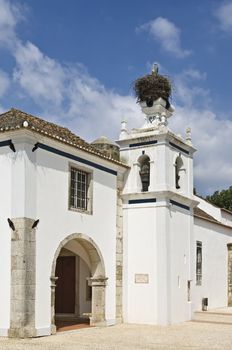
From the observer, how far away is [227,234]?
25859mm

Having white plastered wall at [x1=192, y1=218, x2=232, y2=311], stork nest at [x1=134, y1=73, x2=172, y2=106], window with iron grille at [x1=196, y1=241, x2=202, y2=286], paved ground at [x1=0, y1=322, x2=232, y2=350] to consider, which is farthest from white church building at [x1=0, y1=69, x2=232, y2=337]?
white plastered wall at [x1=192, y1=218, x2=232, y2=311]

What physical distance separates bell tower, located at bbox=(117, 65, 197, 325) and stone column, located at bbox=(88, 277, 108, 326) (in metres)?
1.13

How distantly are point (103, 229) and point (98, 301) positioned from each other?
205 centimetres

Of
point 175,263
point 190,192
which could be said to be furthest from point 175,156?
point 175,263

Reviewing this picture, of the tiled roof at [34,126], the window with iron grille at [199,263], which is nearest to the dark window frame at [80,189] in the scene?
the tiled roof at [34,126]

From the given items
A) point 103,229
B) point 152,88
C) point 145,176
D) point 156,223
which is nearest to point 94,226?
point 103,229

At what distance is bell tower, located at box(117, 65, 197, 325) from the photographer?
17.0 metres

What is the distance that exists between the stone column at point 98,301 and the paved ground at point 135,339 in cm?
48

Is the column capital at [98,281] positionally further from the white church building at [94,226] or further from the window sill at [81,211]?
the window sill at [81,211]

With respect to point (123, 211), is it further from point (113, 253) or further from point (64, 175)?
point (64, 175)

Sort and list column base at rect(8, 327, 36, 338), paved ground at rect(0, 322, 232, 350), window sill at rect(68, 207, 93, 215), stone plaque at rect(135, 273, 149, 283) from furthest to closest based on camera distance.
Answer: stone plaque at rect(135, 273, 149, 283)
window sill at rect(68, 207, 93, 215)
column base at rect(8, 327, 36, 338)
paved ground at rect(0, 322, 232, 350)

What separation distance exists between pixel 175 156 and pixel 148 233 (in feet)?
8.68

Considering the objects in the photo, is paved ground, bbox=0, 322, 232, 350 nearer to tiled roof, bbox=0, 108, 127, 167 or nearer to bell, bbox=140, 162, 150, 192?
bell, bbox=140, 162, 150, 192

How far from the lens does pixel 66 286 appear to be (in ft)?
61.5
